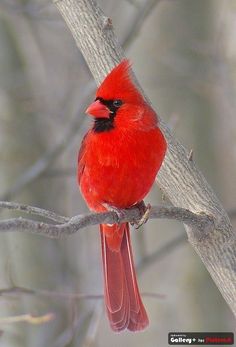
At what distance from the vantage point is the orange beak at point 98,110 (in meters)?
2.70

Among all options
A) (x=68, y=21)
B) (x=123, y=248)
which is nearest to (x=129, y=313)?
(x=123, y=248)

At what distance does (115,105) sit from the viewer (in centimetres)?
273

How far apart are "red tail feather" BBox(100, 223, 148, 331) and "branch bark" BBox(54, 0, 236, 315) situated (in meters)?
0.36

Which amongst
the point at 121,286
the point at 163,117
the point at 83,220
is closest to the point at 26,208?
the point at 83,220

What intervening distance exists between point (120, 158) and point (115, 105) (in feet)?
0.73

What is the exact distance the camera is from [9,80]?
174 inches

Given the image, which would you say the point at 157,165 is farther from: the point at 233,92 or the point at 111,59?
the point at 233,92

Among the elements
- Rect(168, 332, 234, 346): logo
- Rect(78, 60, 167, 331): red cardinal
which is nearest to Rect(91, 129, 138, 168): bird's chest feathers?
Rect(78, 60, 167, 331): red cardinal

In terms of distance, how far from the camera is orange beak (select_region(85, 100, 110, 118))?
2695mm

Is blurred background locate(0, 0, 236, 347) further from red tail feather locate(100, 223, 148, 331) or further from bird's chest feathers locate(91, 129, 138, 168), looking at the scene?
bird's chest feathers locate(91, 129, 138, 168)

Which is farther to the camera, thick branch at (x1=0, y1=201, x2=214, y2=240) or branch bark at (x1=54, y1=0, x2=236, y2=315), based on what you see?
branch bark at (x1=54, y1=0, x2=236, y2=315)

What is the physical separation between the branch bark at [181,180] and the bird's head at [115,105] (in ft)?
0.45

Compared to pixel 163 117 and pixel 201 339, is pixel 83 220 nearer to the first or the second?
pixel 201 339

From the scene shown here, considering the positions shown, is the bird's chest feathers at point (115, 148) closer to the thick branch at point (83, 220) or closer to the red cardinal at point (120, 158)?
the red cardinal at point (120, 158)
